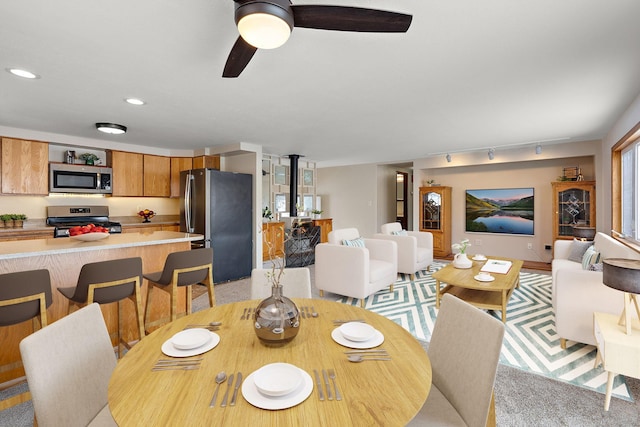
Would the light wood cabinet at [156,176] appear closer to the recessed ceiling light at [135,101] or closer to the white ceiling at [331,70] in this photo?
the white ceiling at [331,70]

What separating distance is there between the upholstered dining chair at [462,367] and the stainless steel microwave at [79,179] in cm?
551

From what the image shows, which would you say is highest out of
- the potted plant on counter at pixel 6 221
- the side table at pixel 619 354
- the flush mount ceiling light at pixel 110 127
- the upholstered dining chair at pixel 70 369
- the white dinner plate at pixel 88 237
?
the flush mount ceiling light at pixel 110 127

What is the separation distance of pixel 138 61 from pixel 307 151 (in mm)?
4045

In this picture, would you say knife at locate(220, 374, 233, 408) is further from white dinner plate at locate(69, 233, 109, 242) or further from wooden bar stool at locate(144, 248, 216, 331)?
white dinner plate at locate(69, 233, 109, 242)

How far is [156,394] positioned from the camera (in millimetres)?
910

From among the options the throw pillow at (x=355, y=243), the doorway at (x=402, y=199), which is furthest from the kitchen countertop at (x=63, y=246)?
the doorway at (x=402, y=199)

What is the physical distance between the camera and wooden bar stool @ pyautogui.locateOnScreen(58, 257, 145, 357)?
2023mm

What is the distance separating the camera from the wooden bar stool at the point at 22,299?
171cm

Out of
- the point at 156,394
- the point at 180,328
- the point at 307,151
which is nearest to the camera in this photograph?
the point at 156,394

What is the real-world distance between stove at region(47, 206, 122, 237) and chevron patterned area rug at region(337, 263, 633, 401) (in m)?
4.11

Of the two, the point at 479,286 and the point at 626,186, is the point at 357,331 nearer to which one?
the point at 479,286

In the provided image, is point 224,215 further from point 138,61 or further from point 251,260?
point 138,61

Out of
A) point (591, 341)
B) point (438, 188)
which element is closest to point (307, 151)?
point (438, 188)

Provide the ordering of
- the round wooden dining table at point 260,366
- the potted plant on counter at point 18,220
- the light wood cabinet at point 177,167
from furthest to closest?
the light wood cabinet at point 177,167 < the potted plant on counter at point 18,220 < the round wooden dining table at point 260,366
